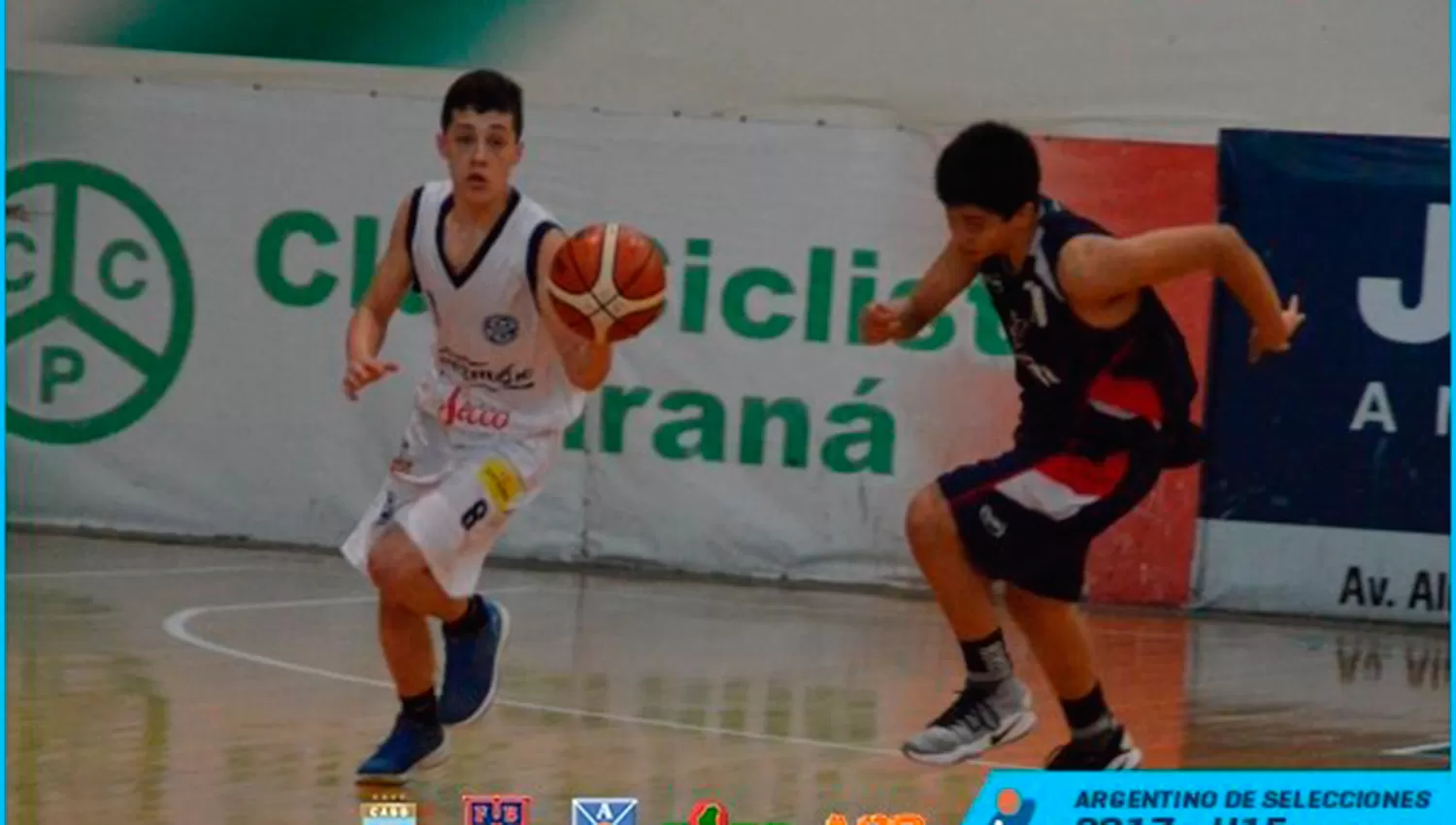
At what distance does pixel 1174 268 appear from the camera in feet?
21.3

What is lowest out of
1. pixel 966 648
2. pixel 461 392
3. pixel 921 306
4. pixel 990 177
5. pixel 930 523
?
pixel 966 648

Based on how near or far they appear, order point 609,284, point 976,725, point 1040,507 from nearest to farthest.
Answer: point 609,284, point 1040,507, point 976,725

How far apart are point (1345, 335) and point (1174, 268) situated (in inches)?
177

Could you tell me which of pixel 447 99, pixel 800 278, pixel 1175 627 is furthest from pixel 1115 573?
pixel 447 99

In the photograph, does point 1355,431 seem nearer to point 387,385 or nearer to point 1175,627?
point 1175,627

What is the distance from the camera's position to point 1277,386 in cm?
1087

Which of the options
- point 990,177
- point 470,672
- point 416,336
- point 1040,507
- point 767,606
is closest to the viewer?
point 990,177

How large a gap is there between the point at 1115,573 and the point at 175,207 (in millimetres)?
3738

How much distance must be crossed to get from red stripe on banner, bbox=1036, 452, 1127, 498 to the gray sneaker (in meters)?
0.49

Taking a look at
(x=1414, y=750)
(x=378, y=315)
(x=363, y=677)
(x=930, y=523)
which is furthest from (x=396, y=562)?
(x=1414, y=750)

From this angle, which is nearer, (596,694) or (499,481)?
(499,481)

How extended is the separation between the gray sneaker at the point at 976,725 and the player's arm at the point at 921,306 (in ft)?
2.82

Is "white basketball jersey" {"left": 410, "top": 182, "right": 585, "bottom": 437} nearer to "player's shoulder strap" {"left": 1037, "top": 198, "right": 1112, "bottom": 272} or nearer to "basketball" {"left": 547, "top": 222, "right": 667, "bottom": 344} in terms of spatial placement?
"basketball" {"left": 547, "top": 222, "right": 667, "bottom": 344}

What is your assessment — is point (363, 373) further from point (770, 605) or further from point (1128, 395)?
point (770, 605)
